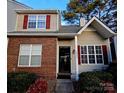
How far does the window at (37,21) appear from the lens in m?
10.4

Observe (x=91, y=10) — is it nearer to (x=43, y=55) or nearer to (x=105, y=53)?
(x=105, y=53)

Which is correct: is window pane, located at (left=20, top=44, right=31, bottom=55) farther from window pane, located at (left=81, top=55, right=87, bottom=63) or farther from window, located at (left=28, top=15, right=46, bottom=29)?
window pane, located at (left=81, top=55, right=87, bottom=63)

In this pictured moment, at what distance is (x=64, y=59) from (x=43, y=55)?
196 cm

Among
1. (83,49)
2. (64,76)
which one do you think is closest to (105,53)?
(83,49)

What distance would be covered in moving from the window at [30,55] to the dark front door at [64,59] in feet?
6.05

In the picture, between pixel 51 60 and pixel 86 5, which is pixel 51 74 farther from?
pixel 86 5

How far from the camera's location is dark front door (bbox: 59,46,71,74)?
1014 cm

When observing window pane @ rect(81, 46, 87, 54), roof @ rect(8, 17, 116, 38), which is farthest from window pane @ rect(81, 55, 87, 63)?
roof @ rect(8, 17, 116, 38)

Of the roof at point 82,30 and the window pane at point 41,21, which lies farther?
the window pane at point 41,21

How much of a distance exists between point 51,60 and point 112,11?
472 inches

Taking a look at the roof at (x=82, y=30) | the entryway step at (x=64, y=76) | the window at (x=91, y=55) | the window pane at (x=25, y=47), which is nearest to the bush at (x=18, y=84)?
the window pane at (x=25, y=47)

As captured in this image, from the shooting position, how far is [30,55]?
8.90 meters

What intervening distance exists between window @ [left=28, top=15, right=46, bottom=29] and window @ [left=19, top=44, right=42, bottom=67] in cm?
188

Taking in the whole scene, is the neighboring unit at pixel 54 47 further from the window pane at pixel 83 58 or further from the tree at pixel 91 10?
the tree at pixel 91 10
